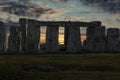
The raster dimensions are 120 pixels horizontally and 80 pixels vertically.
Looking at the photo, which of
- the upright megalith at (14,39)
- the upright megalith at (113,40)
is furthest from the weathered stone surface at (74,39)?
the upright megalith at (14,39)

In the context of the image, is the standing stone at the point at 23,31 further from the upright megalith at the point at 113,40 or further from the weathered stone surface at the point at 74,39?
the upright megalith at the point at 113,40

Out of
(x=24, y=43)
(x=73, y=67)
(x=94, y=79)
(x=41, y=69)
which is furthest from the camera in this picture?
(x=24, y=43)

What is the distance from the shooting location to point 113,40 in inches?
4624

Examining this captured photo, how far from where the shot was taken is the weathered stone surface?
11562 centimetres

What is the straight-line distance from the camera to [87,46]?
117688 millimetres

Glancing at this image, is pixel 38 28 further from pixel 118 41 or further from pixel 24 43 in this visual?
pixel 118 41

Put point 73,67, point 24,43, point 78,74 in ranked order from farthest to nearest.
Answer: point 24,43, point 73,67, point 78,74

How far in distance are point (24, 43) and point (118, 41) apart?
28.9 meters

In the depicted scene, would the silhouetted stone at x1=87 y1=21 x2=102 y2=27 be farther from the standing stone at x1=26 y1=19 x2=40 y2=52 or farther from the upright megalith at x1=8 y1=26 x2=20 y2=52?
the upright megalith at x1=8 y1=26 x2=20 y2=52

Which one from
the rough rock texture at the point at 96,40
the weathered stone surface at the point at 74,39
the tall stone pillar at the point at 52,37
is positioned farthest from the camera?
the tall stone pillar at the point at 52,37

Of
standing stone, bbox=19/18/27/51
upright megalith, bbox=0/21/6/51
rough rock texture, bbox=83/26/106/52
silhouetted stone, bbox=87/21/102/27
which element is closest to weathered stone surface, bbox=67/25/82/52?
rough rock texture, bbox=83/26/106/52

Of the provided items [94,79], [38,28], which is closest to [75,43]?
[38,28]

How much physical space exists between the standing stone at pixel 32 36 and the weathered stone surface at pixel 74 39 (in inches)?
379

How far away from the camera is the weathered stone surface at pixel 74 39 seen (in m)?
116
